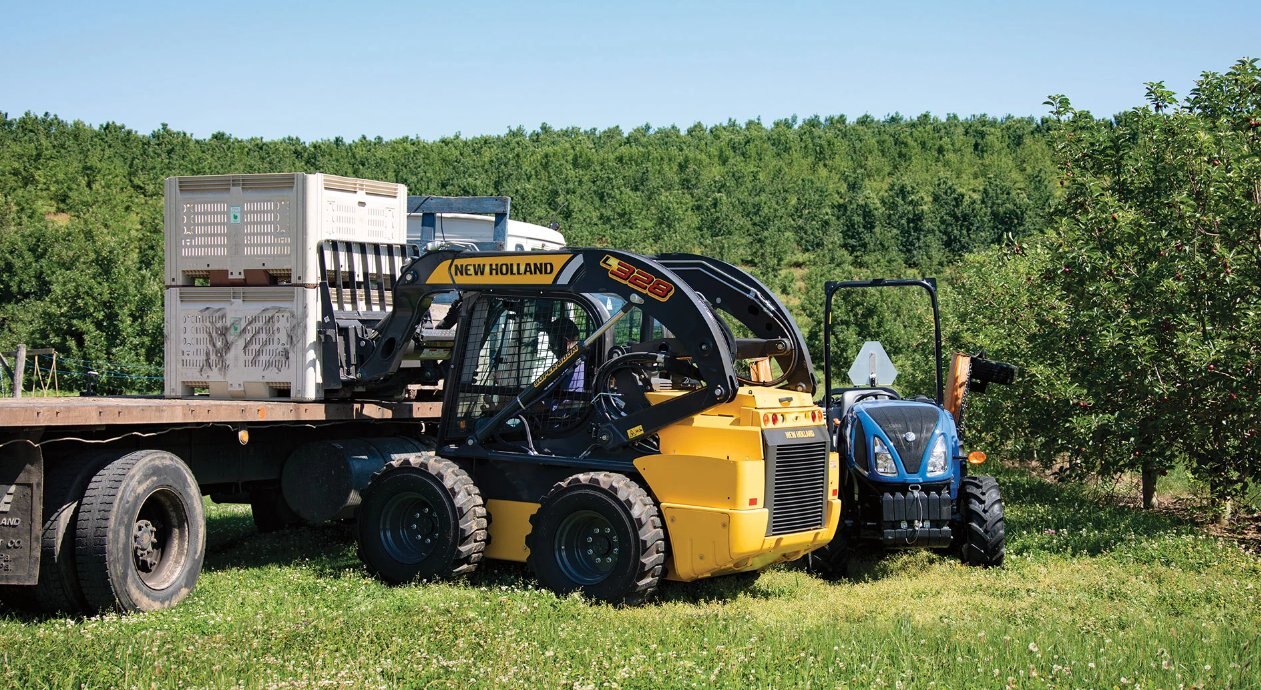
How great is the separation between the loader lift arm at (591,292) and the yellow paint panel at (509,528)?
22.4 inches

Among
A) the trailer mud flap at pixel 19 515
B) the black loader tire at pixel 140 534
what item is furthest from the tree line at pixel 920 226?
the trailer mud flap at pixel 19 515

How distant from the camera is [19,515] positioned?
7270 millimetres

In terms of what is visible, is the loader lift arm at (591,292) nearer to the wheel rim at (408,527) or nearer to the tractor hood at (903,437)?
the wheel rim at (408,527)

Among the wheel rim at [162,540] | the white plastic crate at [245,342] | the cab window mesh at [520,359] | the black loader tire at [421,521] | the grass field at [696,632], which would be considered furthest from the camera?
the white plastic crate at [245,342]

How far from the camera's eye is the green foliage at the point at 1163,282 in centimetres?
1181

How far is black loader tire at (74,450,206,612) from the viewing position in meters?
7.61

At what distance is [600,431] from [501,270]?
4.97 feet

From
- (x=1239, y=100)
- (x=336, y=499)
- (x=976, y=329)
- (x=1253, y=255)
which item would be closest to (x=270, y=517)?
(x=336, y=499)

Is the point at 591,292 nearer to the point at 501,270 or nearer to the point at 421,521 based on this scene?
the point at 501,270

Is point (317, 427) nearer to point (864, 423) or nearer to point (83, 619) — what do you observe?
point (83, 619)

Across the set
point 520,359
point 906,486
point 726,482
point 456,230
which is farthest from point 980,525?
point 456,230

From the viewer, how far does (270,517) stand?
11500 mm

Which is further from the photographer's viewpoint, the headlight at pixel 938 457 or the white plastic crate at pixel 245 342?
the white plastic crate at pixel 245 342

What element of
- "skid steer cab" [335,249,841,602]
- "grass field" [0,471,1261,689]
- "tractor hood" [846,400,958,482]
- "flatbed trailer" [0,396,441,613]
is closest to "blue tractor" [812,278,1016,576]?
"tractor hood" [846,400,958,482]
